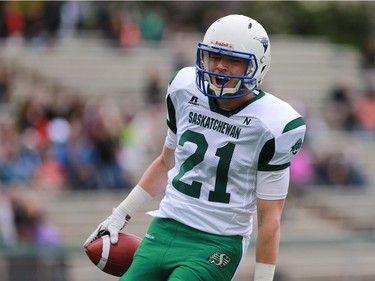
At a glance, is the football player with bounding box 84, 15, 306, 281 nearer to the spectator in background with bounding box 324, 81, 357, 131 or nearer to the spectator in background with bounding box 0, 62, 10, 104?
the spectator in background with bounding box 0, 62, 10, 104

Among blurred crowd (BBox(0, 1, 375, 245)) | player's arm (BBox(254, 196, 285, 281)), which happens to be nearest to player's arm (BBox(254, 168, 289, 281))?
player's arm (BBox(254, 196, 285, 281))

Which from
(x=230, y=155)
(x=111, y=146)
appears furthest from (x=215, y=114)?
(x=111, y=146)

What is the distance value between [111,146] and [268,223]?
26.1 feet

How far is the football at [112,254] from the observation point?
5.24 m

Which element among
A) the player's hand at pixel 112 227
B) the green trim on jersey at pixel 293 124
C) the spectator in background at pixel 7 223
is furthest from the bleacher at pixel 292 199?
the green trim on jersey at pixel 293 124

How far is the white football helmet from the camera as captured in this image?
4.83m

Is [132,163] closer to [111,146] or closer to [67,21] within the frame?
[111,146]

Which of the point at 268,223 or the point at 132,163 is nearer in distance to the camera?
the point at 268,223

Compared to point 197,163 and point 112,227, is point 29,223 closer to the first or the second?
point 112,227

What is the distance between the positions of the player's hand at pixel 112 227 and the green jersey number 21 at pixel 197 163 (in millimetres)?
483

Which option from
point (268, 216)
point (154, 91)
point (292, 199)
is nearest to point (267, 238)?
point (268, 216)

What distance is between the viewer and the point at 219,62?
16.0 ft

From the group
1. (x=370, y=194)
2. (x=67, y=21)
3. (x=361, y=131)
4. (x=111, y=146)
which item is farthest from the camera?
(x=67, y=21)

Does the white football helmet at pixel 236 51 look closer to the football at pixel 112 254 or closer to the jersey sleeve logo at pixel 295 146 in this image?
the jersey sleeve logo at pixel 295 146
